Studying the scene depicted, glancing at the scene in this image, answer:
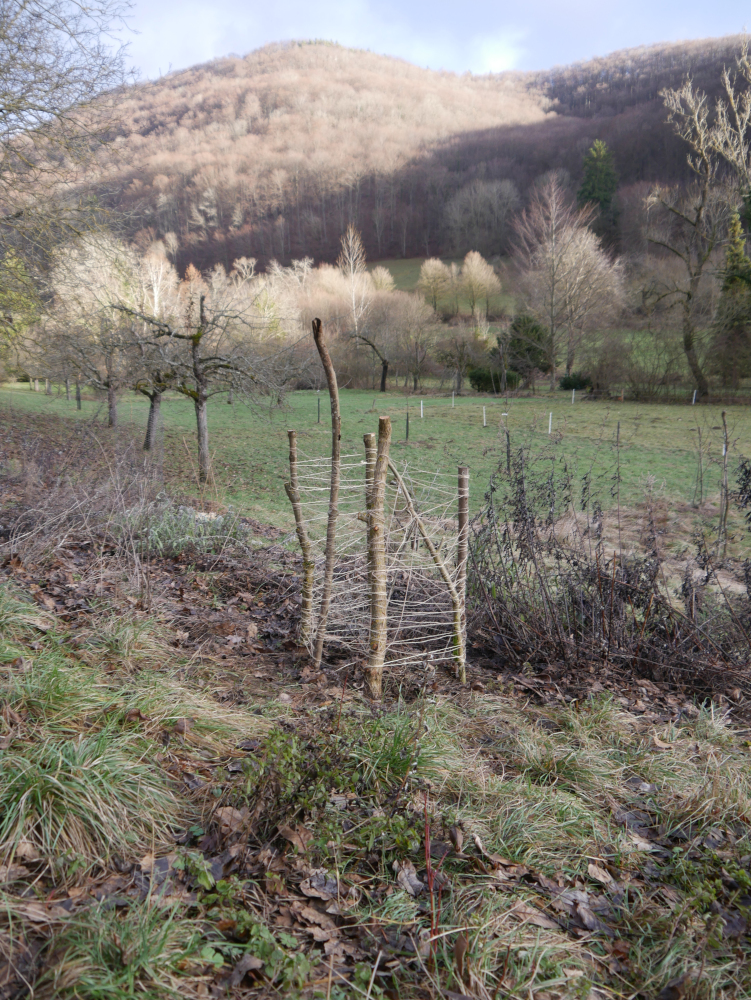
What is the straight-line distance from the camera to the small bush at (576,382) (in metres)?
29.5

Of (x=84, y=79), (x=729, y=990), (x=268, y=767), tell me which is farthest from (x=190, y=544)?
(x=84, y=79)

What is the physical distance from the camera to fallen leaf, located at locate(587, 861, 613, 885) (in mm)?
2395

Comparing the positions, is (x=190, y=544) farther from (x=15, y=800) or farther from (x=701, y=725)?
(x=701, y=725)

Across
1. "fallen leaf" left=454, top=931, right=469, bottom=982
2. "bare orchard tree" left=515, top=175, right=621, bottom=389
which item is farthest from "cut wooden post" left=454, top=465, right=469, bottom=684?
"bare orchard tree" left=515, top=175, right=621, bottom=389

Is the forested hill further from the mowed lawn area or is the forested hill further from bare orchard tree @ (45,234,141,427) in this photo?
bare orchard tree @ (45,234,141,427)

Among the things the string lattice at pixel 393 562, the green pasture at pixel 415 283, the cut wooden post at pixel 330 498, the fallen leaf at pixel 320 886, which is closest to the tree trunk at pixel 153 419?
the string lattice at pixel 393 562

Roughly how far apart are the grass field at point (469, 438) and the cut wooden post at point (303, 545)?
5.42 metres

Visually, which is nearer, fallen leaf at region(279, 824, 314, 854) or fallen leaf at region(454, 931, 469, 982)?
fallen leaf at region(454, 931, 469, 982)

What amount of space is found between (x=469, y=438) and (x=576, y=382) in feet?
43.7

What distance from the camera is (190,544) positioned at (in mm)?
6320

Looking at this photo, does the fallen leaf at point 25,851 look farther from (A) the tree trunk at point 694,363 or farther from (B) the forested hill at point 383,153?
(B) the forested hill at point 383,153

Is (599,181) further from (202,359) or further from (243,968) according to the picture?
(243,968)

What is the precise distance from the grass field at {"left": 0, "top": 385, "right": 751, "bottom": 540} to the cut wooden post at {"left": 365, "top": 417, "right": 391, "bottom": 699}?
18.4 ft

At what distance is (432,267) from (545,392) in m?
21.5
